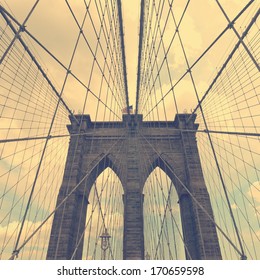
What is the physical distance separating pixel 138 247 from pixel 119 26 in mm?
15889

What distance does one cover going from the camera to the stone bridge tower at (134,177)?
46.7 feet

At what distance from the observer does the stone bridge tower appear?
46.7ft

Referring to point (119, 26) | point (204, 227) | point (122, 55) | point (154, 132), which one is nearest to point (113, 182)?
point (154, 132)

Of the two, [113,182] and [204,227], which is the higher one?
[113,182]

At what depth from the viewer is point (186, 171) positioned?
16.8 metres

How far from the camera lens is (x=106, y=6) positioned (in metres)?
12.2

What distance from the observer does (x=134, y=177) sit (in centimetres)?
1711

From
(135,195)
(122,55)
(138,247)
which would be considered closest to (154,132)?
(135,195)
